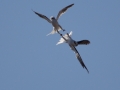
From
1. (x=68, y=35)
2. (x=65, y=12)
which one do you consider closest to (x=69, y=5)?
(x=65, y=12)

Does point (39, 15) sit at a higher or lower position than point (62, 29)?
higher

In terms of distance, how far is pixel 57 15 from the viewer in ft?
48.2

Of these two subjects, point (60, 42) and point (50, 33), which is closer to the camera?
point (60, 42)

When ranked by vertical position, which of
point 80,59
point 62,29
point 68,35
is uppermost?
point 62,29

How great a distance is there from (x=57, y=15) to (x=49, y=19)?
1.46 feet

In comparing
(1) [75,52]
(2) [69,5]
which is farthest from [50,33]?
(1) [75,52]

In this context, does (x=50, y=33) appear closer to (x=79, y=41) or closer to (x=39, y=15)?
(x=39, y=15)

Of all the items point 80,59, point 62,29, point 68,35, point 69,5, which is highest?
point 69,5

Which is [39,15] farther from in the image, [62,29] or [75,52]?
[75,52]

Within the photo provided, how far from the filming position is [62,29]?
14.3m

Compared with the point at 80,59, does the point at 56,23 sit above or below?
above

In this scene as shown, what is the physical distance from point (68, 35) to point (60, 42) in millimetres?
432

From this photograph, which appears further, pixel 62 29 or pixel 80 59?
pixel 62 29

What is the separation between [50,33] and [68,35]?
219cm
